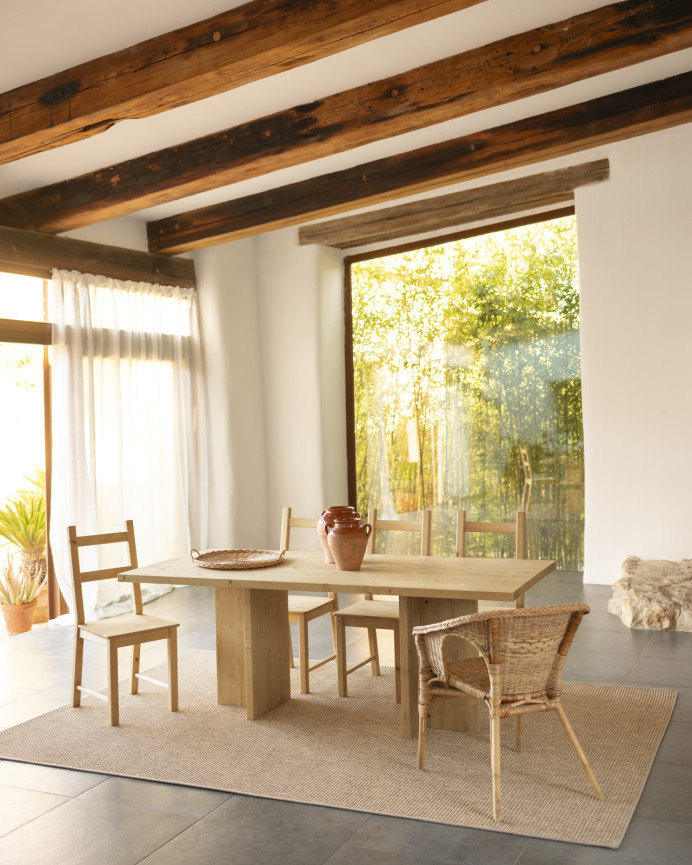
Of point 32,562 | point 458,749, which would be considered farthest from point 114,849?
point 32,562

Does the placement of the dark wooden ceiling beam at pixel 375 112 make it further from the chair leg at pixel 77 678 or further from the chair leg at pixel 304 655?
the chair leg at pixel 77 678

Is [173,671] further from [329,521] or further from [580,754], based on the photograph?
[580,754]

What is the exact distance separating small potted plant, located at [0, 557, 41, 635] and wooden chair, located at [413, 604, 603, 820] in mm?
3660

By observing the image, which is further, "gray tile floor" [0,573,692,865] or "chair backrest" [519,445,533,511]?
"chair backrest" [519,445,533,511]

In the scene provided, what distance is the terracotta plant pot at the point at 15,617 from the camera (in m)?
5.57

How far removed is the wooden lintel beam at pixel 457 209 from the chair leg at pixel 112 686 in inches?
173

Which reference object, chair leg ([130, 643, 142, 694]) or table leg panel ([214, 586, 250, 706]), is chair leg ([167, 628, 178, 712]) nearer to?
table leg panel ([214, 586, 250, 706])

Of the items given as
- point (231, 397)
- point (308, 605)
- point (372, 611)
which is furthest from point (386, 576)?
point (231, 397)

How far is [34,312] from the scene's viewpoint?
5.83 metres

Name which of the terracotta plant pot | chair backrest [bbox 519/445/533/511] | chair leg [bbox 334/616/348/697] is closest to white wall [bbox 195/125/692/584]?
chair backrest [bbox 519/445/533/511]

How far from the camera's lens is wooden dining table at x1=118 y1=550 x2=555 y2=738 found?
126 inches

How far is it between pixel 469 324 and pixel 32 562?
12.4 ft

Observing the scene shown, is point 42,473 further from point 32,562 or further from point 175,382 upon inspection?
point 175,382

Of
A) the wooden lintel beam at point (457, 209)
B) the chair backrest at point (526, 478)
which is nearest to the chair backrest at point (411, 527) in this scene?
the chair backrest at point (526, 478)
